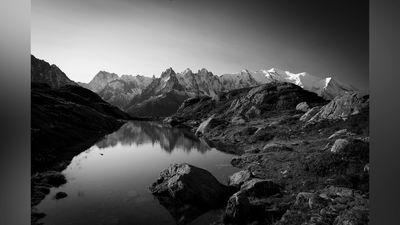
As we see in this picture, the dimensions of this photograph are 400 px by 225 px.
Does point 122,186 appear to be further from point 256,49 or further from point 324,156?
point 256,49

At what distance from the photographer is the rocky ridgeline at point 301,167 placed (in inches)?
273

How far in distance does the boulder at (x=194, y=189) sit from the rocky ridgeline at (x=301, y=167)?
13.4 inches

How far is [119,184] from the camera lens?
11133 millimetres

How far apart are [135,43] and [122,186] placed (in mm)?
6494

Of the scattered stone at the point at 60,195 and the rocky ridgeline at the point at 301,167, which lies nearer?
the rocky ridgeline at the point at 301,167

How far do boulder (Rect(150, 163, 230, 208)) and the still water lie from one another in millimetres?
470

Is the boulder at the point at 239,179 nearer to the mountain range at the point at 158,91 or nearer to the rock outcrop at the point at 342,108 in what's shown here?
the rock outcrop at the point at 342,108

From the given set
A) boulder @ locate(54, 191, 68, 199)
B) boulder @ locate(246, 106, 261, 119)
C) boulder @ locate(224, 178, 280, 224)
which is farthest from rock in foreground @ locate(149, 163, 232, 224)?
boulder @ locate(246, 106, 261, 119)

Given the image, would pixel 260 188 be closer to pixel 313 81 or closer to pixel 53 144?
pixel 53 144

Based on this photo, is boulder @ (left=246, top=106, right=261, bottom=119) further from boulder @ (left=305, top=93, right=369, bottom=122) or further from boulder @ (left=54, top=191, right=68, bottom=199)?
boulder @ (left=54, top=191, right=68, bottom=199)

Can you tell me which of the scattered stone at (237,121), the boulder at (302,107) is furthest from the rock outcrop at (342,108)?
the scattered stone at (237,121)

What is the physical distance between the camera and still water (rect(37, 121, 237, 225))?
828cm
